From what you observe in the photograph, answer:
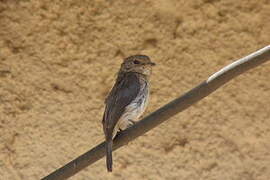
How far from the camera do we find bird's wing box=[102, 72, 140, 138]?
5066 millimetres

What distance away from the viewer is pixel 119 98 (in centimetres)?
531

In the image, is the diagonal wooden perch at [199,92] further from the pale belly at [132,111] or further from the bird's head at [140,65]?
the bird's head at [140,65]

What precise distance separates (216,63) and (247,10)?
50 cm

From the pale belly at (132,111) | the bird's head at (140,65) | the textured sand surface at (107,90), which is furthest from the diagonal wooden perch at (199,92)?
the textured sand surface at (107,90)

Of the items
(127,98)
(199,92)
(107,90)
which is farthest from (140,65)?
(199,92)

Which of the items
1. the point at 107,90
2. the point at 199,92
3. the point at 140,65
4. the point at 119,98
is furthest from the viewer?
the point at 107,90

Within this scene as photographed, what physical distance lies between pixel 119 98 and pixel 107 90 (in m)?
1.27

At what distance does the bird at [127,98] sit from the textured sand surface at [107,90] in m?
0.79

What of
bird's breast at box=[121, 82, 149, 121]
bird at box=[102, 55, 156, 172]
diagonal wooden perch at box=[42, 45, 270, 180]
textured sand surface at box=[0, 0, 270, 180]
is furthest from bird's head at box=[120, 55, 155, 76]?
diagonal wooden perch at box=[42, 45, 270, 180]

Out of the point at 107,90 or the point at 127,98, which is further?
the point at 107,90

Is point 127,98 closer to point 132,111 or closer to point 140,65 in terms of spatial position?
point 132,111

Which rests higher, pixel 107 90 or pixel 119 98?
pixel 119 98

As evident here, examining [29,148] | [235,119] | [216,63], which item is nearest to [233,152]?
[235,119]

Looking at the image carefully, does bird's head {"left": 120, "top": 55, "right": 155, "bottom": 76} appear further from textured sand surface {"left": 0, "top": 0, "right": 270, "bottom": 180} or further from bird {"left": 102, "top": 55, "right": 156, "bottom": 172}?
textured sand surface {"left": 0, "top": 0, "right": 270, "bottom": 180}
